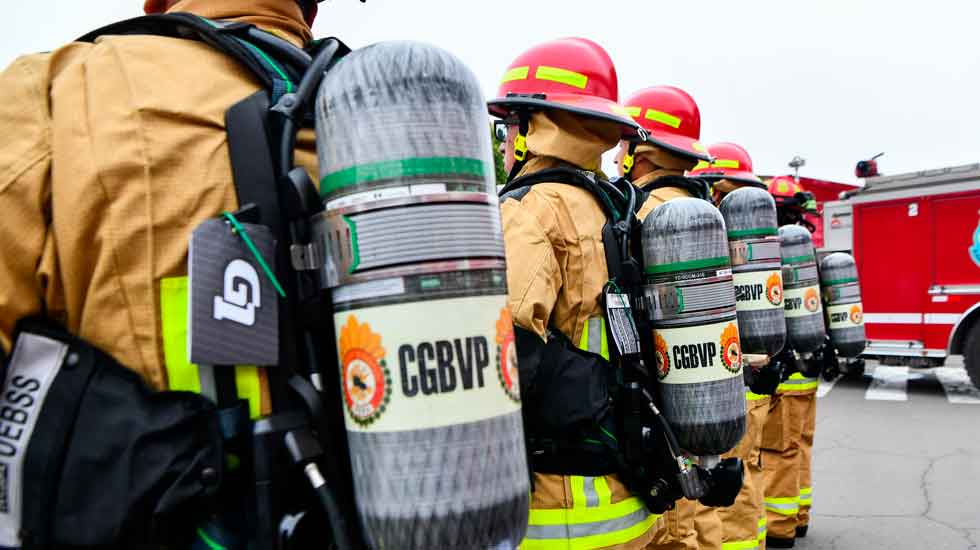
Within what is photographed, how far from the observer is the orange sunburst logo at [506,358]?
1.15 m

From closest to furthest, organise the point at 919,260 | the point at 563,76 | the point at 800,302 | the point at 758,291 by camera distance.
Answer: the point at 563,76
the point at 758,291
the point at 800,302
the point at 919,260

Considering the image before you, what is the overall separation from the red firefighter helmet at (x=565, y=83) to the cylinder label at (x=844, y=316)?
11.9ft

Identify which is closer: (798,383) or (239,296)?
(239,296)

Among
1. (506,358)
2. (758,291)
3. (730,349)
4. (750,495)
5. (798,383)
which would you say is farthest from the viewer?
(798,383)

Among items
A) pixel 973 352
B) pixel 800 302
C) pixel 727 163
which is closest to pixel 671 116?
pixel 800 302

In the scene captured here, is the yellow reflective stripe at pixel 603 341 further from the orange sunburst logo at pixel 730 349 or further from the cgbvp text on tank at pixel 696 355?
the orange sunburst logo at pixel 730 349

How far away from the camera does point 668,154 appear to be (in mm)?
3898

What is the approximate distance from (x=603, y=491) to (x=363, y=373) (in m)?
1.30

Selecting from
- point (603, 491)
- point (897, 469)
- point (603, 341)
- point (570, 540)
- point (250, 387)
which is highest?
point (250, 387)

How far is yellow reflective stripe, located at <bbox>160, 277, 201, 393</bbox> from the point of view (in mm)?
1095

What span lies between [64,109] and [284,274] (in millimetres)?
416

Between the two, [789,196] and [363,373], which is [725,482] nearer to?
[363,373]

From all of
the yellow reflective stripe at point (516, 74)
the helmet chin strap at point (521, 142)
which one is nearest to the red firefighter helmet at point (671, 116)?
the yellow reflective stripe at point (516, 74)

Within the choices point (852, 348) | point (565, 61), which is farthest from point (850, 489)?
point (565, 61)
